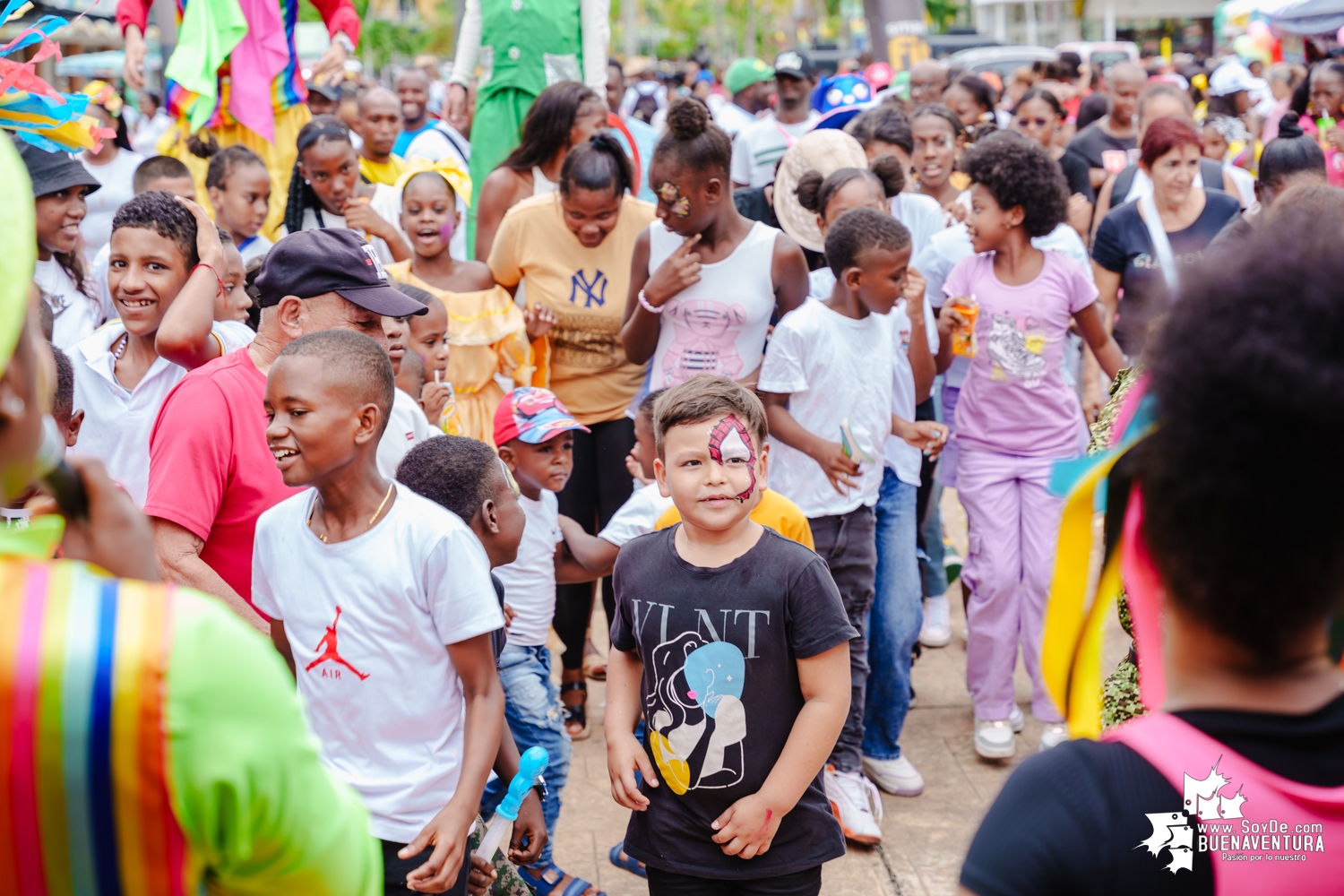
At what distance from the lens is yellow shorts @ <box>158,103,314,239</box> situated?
6098 mm

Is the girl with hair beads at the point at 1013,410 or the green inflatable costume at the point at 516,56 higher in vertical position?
the green inflatable costume at the point at 516,56

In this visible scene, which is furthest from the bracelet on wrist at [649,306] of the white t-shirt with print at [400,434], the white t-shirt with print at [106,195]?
the white t-shirt with print at [106,195]

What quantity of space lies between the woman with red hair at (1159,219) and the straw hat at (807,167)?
3.73 feet

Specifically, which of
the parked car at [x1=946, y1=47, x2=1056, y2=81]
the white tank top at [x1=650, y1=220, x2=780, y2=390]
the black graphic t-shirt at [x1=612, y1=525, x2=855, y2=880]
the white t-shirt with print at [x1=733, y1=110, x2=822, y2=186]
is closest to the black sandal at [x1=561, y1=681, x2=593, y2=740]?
the white tank top at [x1=650, y1=220, x2=780, y2=390]

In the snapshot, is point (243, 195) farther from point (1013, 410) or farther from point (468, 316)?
point (1013, 410)

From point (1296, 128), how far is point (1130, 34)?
49082 millimetres

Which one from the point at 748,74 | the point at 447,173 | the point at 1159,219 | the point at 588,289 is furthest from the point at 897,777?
the point at 748,74

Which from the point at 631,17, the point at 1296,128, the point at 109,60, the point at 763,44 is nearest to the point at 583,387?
the point at 1296,128

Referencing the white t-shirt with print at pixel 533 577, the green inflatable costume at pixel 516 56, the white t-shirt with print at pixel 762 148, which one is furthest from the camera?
the white t-shirt with print at pixel 762 148

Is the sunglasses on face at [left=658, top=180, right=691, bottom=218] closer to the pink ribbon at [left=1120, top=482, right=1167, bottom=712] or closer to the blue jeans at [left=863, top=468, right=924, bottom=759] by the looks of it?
the blue jeans at [left=863, top=468, right=924, bottom=759]

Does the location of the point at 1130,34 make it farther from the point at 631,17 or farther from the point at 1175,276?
the point at 1175,276

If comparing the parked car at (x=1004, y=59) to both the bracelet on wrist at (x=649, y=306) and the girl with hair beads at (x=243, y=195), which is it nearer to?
the girl with hair beads at (x=243, y=195)

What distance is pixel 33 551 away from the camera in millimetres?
1155

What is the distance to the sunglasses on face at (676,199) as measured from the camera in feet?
13.9
